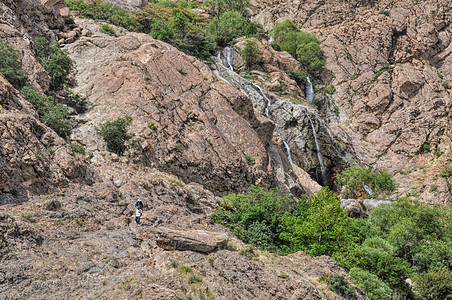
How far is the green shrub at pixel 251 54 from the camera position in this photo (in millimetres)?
58625

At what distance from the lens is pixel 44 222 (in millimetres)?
13648

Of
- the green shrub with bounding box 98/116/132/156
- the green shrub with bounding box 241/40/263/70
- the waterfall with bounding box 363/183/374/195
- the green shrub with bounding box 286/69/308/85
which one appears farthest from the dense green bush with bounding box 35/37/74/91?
the waterfall with bounding box 363/183/374/195

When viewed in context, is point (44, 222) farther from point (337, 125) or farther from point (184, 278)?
point (337, 125)

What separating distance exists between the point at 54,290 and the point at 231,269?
22.4ft

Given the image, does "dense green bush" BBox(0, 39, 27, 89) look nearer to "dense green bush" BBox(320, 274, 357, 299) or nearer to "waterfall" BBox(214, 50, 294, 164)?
"dense green bush" BBox(320, 274, 357, 299)

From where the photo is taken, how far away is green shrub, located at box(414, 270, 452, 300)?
80.2ft

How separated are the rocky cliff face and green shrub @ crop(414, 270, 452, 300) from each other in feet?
81.8

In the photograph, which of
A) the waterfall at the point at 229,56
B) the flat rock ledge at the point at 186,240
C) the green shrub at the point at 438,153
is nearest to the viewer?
the flat rock ledge at the point at 186,240

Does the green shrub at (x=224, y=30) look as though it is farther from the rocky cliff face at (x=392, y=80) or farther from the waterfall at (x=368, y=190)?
the waterfall at (x=368, y=190)

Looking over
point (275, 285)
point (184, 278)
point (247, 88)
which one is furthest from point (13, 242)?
point (247, 88)

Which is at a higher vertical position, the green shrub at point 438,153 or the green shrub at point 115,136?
the green shrub at point 115,136

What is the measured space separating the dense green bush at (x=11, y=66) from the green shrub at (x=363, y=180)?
40.0m

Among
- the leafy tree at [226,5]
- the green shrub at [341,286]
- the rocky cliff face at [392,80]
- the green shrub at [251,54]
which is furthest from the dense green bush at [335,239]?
the leafy tree at [226,5]

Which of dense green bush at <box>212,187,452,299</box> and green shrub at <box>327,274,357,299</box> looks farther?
dense green bush at <box>212,187,452,299</box>
